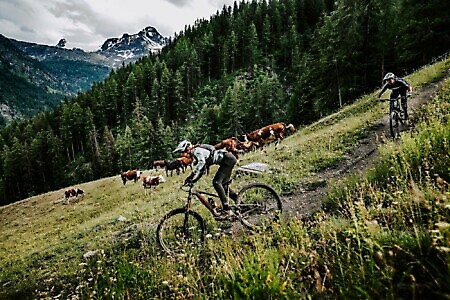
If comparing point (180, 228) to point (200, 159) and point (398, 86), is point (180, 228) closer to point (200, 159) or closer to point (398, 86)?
point (200, 159)

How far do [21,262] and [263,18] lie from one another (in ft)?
476

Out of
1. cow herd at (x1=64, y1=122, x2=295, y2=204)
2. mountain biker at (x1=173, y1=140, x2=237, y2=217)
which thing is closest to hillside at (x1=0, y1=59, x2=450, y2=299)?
mountain biker at (x1=173, y1=140, x2=237, y2=217)

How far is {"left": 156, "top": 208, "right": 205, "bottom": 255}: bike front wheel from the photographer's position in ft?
32.9

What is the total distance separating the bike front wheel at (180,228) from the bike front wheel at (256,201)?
1349 millimetres

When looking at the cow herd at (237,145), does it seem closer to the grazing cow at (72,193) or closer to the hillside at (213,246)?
the grazing cow at (72,193)

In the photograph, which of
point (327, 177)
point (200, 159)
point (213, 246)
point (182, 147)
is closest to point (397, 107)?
point (327, 177)

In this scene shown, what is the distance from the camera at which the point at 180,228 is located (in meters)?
10.4

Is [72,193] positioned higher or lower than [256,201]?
lower

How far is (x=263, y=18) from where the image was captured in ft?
477

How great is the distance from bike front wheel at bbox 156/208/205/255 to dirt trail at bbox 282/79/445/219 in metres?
2.86

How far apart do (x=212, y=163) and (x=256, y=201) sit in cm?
181

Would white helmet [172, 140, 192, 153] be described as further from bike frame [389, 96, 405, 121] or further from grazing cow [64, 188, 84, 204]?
grazing cow [64, 188, 84, 204]

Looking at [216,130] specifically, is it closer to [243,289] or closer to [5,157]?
[5,157]

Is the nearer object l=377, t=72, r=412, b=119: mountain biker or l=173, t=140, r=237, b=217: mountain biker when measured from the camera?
l=173, t=140, r=237, b=217: mountain biker
